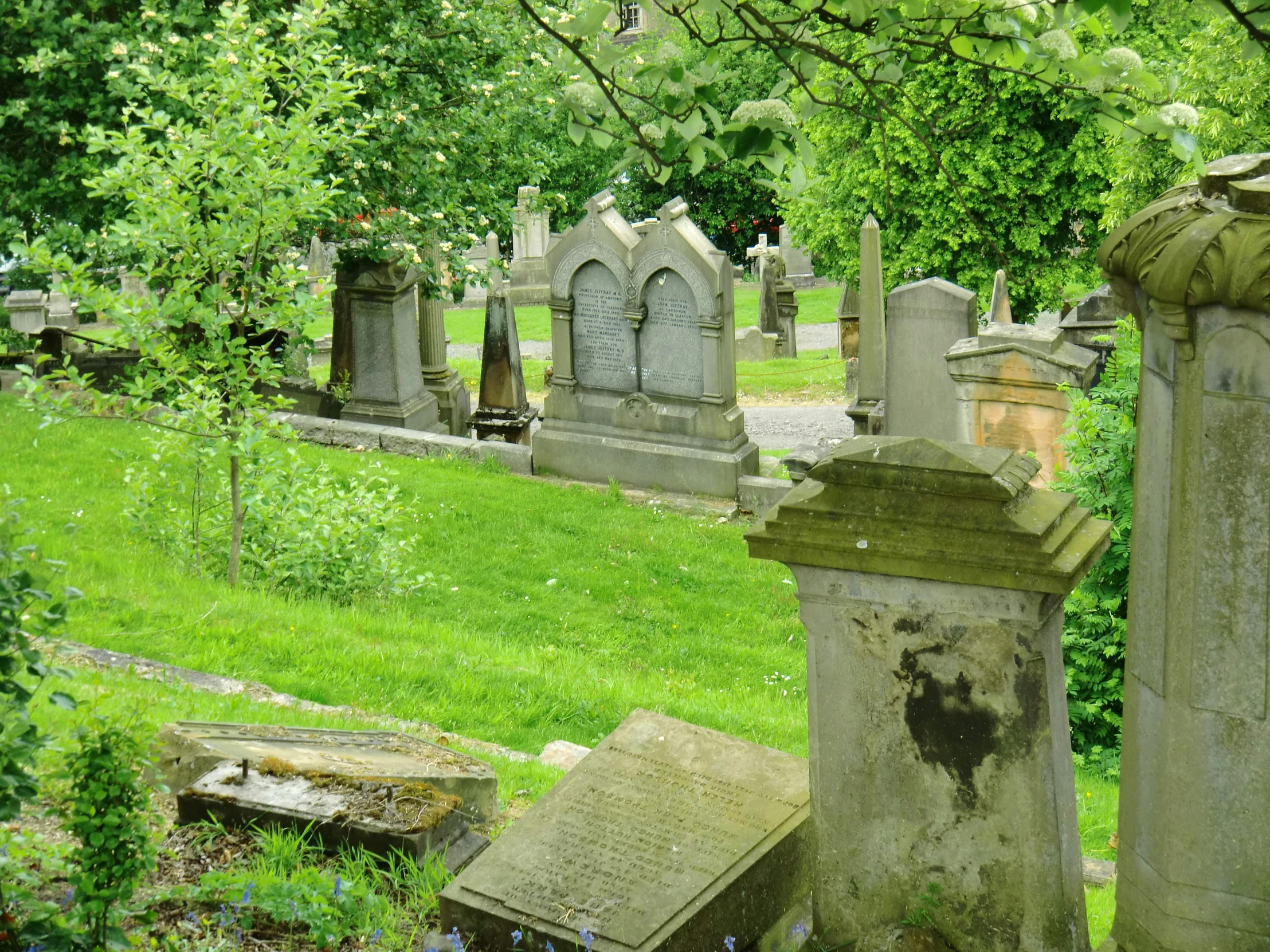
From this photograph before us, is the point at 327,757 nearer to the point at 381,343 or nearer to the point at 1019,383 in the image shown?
the point at 1019,383

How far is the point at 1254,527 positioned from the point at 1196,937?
3.61 feet

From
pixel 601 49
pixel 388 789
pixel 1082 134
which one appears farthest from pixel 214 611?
pixel 1082 134

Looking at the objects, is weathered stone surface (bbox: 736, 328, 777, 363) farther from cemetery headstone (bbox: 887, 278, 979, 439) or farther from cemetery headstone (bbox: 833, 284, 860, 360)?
cemetery headstone (bbox: 887, 278, 979, 439)

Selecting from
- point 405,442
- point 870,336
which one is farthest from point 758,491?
point 405,442

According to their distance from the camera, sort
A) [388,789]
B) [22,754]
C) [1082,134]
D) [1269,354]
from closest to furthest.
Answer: [22,754] → [1269,354] → [388,789] → [1082,134]

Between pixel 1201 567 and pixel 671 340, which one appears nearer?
pixel 1201 567

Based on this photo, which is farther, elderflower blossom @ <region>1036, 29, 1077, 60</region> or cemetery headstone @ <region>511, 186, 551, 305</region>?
cemetery headstone @ <region>511, 186, 551, 305</region>

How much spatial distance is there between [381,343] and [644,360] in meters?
3.24

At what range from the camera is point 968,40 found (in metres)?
3.61

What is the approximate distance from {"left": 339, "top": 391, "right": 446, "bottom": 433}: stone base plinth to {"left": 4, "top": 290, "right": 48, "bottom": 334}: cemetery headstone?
25.5 ft

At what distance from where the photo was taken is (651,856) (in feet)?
12.9

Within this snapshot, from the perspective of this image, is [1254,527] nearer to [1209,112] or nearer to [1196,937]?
[1196,937]

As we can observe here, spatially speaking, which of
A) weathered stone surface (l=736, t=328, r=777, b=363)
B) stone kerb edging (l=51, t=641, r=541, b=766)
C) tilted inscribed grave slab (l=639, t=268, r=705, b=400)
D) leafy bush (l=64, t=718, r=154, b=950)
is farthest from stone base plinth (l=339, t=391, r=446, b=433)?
weathered stone surface (l=736, t=328, r=777, b=363)

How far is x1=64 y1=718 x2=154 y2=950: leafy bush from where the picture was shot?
3.05m
